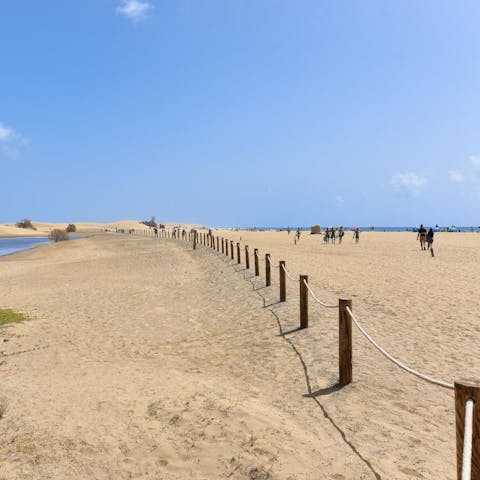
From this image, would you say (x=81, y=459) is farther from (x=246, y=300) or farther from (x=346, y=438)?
(x=246, y=300)

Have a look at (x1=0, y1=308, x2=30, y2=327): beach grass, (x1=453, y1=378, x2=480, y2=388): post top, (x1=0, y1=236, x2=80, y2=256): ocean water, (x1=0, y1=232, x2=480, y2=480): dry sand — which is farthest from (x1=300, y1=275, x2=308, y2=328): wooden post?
(x1=0, y1=236, x2=80, y2=256): ocean water

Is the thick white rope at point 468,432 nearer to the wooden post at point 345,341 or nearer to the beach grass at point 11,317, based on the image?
the wooden post at point 345,341

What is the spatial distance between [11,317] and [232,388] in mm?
8151

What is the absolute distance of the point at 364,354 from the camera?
300 inches

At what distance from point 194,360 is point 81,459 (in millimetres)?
3647

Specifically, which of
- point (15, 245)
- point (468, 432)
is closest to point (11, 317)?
point (468, 432)

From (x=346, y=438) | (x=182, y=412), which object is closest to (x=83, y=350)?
(x=182, y=412)

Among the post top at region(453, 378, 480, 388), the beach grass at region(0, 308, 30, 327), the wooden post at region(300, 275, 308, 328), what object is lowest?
the beach grass at region(0, 308, 30, 327)

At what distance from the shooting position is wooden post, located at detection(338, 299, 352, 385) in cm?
611

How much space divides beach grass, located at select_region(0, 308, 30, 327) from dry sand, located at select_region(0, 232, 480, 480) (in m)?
0.51

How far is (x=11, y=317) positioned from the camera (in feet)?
38.8

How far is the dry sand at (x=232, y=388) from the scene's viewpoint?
4461 mm

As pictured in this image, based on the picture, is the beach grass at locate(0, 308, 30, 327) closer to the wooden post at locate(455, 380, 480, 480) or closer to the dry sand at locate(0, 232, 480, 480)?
the dry sand at locate(0, 232, 480, 480)

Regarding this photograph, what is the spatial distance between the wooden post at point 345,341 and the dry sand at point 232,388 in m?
0.18
